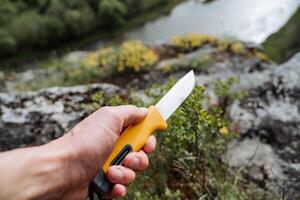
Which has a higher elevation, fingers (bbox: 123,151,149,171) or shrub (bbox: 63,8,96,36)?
fingers (bbox: 123,151,149,171)

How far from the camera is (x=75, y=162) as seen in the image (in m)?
2.39

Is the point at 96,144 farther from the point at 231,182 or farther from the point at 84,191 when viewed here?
the point at 231,182

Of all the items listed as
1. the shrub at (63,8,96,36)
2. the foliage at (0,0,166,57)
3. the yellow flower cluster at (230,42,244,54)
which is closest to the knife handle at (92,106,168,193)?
the yellow flower cluster at (230,42,244,54)

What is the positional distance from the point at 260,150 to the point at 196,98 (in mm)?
1424

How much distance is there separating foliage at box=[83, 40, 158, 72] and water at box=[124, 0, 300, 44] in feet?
35.1

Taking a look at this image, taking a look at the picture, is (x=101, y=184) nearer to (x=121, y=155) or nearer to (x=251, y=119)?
(x=121, y=155)

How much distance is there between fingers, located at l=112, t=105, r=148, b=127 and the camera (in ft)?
9.00

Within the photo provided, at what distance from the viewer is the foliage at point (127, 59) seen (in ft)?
27.0

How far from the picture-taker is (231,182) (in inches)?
151

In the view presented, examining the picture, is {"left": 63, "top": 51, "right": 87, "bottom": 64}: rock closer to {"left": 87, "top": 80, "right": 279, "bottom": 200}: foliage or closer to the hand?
{"left": 87, "top": 80, "right": 279, "bottom": 200}: foliage

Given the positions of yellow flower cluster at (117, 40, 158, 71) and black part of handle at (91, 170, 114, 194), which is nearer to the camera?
black part of handle at (91, 170, 114, 194)

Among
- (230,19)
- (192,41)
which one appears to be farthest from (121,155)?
(230,19)

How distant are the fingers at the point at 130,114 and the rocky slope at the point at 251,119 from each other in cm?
117

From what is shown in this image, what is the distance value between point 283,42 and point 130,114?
1764 centimetres
